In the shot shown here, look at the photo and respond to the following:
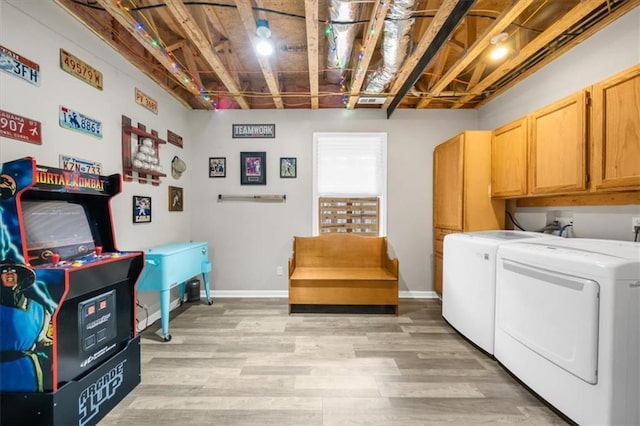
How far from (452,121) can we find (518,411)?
3.30 m

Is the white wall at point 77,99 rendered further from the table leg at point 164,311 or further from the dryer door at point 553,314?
the dryer door at point 553,314

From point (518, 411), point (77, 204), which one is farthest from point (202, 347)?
point (518, 411)

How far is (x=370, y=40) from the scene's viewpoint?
2072mm

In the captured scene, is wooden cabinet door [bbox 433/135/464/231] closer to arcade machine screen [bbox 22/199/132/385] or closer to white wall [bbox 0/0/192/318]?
arcade machine screen [bbox 22/199/132/385]

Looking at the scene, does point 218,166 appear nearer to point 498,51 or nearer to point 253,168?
point 253,168

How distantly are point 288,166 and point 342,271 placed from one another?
1626mm

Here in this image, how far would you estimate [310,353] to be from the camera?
7.32 feet

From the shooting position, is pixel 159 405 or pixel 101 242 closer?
pixel 159 405

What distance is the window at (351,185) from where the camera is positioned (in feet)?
11.9

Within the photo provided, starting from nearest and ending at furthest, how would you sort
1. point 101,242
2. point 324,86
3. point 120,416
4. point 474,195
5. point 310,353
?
point 120,416 → point 101,242 → point 310,353 → point 474,195 → point 324,86

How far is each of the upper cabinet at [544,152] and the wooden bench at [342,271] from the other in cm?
148

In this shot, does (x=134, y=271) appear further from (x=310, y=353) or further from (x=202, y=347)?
(x=310, y=353)

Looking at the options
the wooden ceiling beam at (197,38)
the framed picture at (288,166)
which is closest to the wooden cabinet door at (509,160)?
the framed picture at (288,166)

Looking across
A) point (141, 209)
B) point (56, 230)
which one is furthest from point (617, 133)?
point (141, 209)
